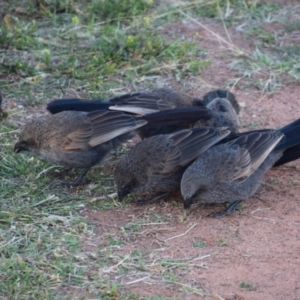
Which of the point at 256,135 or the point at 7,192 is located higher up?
the point at 256,135

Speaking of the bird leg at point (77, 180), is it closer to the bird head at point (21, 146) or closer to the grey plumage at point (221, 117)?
the bird head at point (21, 146)

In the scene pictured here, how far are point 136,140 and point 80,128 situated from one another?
1.19 m

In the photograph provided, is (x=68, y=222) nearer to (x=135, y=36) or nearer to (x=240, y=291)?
(x=240, y=291)

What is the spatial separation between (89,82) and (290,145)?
2.98 metres

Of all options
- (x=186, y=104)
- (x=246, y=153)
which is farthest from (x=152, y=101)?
(x=246, y=153)

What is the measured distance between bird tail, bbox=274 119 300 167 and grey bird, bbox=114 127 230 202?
0.62 meters

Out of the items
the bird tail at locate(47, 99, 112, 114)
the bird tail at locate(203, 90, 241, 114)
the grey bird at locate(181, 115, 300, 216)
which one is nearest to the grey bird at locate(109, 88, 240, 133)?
the bird tail at locate(203, 90, 241, 114)

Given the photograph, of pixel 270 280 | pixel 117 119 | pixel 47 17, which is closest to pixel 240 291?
pixel 270 280

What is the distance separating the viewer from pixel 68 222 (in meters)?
7.16

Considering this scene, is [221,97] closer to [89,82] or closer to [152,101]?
[152,101]

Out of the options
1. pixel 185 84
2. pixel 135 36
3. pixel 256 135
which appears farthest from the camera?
pixel 135 36

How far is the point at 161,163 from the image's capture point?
7.57 metres

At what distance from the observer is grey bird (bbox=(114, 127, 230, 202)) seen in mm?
7570

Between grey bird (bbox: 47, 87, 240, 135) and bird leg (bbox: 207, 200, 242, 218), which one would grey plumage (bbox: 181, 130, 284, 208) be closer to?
bird leg (bbox: 207, 200, 242, 218)
